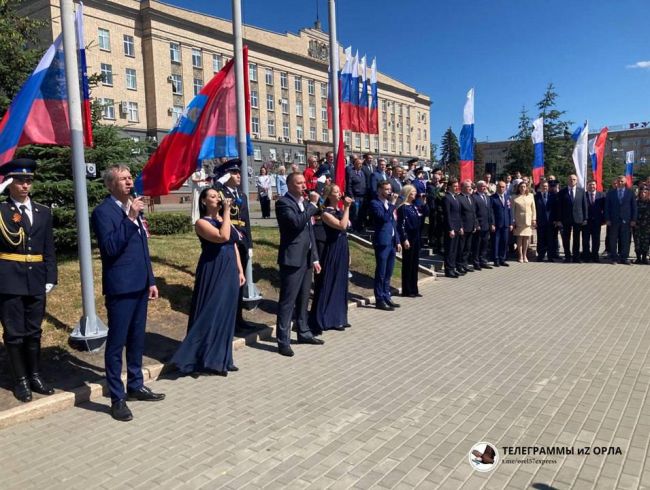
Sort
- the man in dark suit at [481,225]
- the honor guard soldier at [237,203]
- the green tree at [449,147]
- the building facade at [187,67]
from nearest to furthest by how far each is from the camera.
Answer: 1. the honor guard soldier at [237,203]
2. the man in dark suit at [481,225]
3. the building facade at [187,67]
4. the green tree at [449,147]

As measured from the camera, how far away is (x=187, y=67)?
162 ft

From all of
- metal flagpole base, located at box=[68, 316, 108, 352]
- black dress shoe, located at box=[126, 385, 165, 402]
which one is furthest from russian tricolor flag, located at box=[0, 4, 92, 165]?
black dress shoe, located at box=[126, 385, 165, 402]

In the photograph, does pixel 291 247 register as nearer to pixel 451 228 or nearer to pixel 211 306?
pixel 211 306

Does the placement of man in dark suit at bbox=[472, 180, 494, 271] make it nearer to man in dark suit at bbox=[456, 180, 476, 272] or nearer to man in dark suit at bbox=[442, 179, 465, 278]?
man in dark suit at bbox=[456, 180, 476, 272]

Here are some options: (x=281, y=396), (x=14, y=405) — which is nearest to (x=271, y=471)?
(x=281, y=396)

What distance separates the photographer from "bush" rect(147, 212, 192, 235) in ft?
42.5

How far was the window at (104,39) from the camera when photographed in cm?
4317

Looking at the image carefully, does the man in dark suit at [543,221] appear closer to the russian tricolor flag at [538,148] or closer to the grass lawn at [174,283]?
the russian tricolor flag at [538,148]

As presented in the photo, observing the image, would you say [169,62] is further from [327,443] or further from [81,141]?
[327,443]

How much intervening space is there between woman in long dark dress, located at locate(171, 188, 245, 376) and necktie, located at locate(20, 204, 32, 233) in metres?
1.54

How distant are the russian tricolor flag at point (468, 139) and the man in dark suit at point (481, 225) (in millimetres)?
711

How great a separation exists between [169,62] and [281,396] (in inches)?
1930

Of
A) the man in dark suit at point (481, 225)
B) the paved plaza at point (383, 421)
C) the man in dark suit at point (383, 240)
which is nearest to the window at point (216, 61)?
the man in dark suit at point (481, 225)

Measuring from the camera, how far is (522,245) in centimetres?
1386
